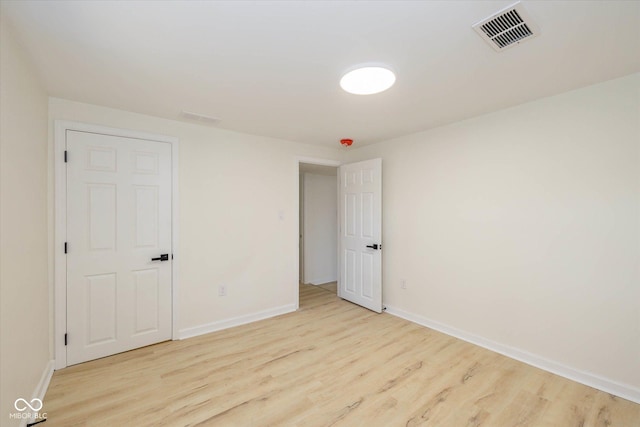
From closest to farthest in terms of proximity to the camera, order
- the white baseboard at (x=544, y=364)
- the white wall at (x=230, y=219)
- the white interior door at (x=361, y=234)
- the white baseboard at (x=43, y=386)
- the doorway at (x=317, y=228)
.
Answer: the white baseboard at (x=43, y=386) → the white baseboard at (x=544, y=364) → the white wall at (x=230, y=219) → the white interior door at (x=361, y=234) → the doorway at (x=317, y=228)

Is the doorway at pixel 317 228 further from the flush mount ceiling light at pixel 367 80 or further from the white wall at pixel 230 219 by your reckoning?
the flush mount ceiling light at pixel 367 80

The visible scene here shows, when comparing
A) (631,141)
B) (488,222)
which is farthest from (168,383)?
(631,141)

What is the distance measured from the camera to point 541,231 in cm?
238

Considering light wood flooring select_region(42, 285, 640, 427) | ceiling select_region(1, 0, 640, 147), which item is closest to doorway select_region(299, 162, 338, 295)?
light wood flooring select_region(42, 285, 640, 427)

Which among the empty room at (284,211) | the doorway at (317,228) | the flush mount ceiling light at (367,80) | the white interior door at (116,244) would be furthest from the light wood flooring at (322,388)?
the doorway at (317,228)

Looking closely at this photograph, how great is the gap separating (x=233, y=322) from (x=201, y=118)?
2387mm

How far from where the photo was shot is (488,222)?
273 centimetres

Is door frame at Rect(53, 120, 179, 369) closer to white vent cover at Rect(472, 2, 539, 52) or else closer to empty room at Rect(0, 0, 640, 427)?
empty room at Rect(0, 0, 640, 427)

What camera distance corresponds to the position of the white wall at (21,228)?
137 cm

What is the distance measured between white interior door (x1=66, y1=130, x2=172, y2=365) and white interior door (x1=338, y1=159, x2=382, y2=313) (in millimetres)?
2418

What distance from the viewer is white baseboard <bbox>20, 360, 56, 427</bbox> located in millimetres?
1708

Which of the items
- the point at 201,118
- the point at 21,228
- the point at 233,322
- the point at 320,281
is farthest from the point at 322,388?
the point at 320,281

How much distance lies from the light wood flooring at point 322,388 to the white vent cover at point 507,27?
2383mm

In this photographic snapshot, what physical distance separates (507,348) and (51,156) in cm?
450
